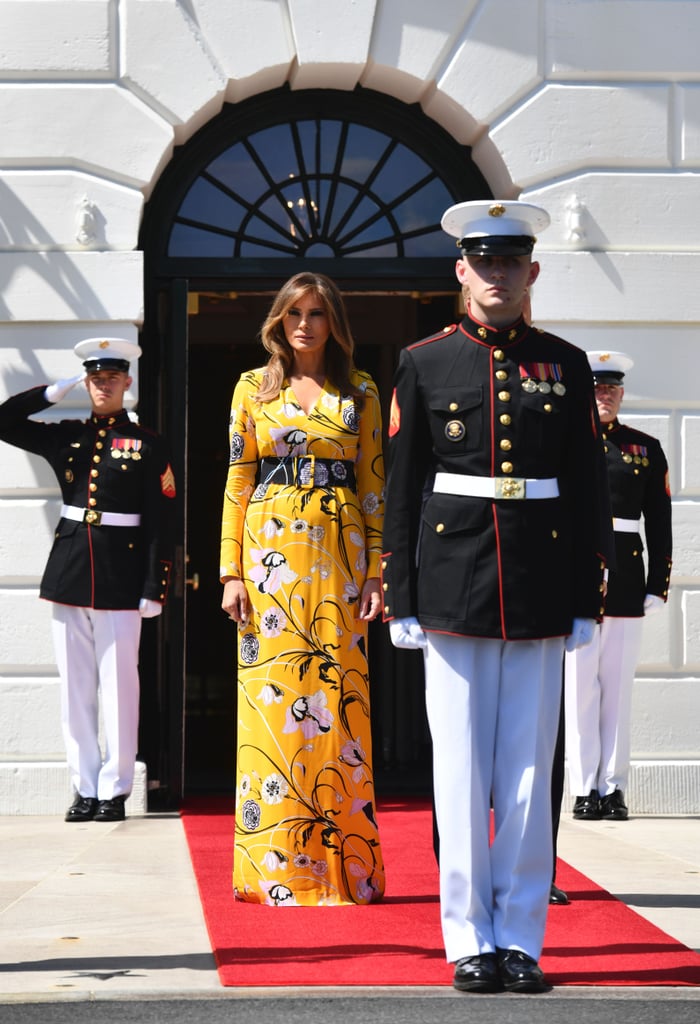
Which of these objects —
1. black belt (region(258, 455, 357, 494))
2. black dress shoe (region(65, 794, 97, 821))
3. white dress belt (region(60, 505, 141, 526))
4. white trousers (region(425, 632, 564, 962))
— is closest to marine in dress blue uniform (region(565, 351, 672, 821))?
white dress belt (region(60, 505, 141, 526))

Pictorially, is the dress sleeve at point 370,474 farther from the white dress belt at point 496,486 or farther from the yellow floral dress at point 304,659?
the white dress belt at point 496,486

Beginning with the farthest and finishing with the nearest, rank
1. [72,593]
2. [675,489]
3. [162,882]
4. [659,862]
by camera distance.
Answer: [675,489], [72,593], [659,862], [162,882]

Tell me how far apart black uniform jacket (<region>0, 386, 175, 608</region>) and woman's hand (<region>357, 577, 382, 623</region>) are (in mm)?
2276

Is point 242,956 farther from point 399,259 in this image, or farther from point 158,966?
point 399,259

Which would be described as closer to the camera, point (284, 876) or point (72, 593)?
point (284, 876)

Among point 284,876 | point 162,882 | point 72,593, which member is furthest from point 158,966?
point 72,593

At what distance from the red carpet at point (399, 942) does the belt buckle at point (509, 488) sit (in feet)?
3.85

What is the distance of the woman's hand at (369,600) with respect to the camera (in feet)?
17.6

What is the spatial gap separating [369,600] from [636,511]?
8.10ft

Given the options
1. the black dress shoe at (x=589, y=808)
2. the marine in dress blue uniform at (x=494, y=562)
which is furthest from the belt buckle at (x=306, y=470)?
the black dress shoe at (x=589, y=808)

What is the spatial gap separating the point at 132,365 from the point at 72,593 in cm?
112

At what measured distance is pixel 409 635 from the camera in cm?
421

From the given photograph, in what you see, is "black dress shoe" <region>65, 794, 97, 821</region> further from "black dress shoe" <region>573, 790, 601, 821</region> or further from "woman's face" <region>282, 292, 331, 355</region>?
"woman's face" <region>282, 292, 331, 355</region>

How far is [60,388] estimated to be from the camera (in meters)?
7.55
